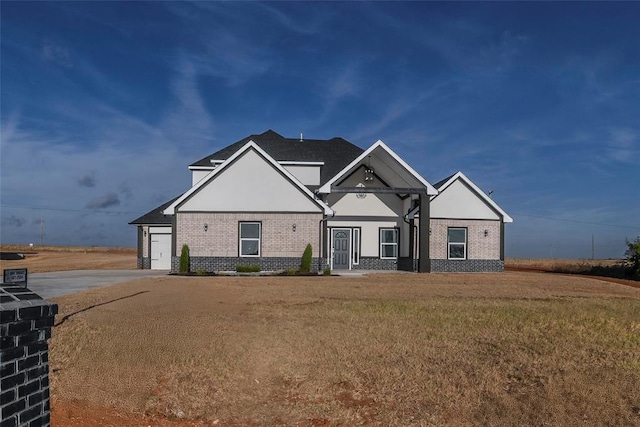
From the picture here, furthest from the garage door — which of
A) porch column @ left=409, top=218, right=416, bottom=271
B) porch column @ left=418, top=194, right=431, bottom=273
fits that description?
porch column @ left=418, top=194, right=431, bottom=273

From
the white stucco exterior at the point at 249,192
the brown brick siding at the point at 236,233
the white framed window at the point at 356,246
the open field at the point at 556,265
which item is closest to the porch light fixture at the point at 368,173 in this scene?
the white framed window at the point at 356,246

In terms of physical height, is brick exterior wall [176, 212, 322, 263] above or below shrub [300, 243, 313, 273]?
above

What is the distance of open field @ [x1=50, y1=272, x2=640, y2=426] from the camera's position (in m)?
6.40

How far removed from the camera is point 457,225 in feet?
95.7

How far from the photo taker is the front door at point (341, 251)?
97.1ft

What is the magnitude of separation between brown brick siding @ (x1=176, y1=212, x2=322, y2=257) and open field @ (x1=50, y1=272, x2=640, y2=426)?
12274 mm

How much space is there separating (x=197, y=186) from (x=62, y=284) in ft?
26.6

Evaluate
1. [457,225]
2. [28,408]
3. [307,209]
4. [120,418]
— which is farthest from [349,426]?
[457,225]

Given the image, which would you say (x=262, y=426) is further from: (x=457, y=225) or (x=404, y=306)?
(x=457, y=225)

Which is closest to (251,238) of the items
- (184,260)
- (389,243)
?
(184,260)

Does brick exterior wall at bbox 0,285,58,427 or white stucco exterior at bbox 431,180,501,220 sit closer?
brick exterior wall at bbox 0,285,58,427

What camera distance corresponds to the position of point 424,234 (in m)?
27.4

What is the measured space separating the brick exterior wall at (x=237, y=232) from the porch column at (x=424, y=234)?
17.7 ft

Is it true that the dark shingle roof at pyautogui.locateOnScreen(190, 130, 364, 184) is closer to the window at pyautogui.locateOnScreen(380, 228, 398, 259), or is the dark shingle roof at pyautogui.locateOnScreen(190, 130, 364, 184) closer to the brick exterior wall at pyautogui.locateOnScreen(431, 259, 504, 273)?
the window at pyautogui.locateOnScreen(380, 228, 398, 259)
